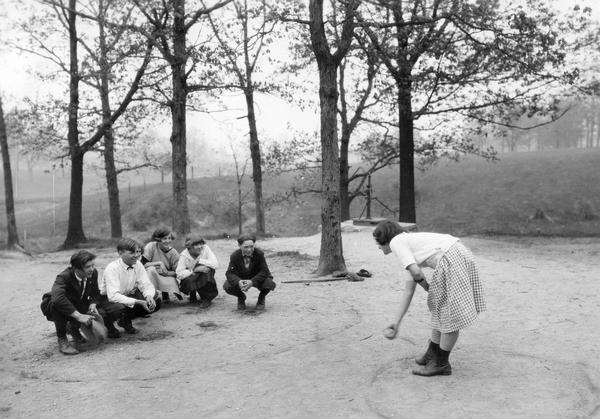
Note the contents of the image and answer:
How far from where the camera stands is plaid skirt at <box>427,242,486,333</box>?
4566 mm

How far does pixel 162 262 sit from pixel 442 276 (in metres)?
4.84

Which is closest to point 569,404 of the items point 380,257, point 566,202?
point 380,257

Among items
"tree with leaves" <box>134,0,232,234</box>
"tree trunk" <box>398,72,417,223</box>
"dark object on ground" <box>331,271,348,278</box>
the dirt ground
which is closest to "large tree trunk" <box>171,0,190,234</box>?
"tree with leaves" <box>134,0,232,234</box>

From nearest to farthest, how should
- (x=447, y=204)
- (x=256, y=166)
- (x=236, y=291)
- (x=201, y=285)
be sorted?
1. (x=236, y=291)
2. (x=201, y=285)
3. (x=256, y=166)
4. (x=447, y=204)

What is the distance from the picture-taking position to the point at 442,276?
182 inches

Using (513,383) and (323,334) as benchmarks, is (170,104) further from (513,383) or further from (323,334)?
(513,383)

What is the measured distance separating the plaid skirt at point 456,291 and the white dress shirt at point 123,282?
11.5 ft

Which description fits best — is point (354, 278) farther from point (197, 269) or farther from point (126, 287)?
point (126, 287)

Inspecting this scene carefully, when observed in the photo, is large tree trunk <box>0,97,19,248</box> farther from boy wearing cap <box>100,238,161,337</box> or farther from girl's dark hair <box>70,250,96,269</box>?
girl's dark hair <box>70,250,96,269</box>

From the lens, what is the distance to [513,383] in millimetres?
4664

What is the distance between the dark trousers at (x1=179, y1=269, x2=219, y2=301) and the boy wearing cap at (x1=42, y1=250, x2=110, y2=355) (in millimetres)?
1867

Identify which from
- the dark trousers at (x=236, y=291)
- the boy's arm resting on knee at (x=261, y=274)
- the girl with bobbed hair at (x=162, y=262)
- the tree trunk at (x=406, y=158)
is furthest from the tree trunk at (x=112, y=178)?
the boy's arm resting on knee at (x=261, y=274)

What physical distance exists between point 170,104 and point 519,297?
10371mm

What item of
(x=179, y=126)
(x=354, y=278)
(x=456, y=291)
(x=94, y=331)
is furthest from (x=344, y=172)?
(x=456, y=291)
